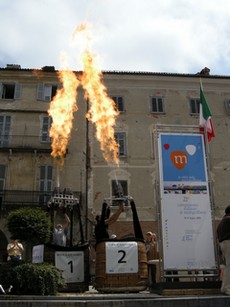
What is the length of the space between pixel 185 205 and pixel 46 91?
2014cm

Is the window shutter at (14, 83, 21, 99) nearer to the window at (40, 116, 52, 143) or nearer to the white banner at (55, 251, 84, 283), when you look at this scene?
the window at (40, 116, 52, 143)

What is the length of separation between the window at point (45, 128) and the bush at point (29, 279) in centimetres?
1825

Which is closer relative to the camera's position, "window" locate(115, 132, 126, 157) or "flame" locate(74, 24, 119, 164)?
"flame" locate(74, 24, 119, 164)

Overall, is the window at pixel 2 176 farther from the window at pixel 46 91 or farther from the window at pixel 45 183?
the window at pixel 46 91

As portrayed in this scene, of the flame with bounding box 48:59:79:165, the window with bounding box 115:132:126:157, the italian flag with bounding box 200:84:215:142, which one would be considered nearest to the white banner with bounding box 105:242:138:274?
the italian flag with bounding box 200:84:215:142

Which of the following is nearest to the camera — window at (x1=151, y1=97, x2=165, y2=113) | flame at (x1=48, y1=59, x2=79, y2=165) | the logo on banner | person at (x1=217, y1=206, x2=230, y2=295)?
person at (x1=217, y1=206, x2=230, y2=295)

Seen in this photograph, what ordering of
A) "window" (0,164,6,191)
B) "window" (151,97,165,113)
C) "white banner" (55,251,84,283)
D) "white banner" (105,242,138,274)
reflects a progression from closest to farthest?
"white banner" (105,242,138,274) < "white banner" (55,251,84,283) < "window" (0,164,6,191) < "window" (151,97,165,113)

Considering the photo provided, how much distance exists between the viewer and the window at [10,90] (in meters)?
26.7

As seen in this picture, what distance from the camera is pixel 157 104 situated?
2736 cm

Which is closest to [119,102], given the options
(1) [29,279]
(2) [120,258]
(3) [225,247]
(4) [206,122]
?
(4) [206,122]

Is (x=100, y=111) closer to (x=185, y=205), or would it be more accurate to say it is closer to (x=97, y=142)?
(x=97, y=142)

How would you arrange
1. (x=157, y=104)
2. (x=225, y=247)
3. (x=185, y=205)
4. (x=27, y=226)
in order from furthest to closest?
(x=157, y=104) → (x=27, y=226) → (x=185, y=205) → (x=225, y=247)

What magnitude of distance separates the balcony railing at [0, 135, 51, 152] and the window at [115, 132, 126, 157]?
4666 mm

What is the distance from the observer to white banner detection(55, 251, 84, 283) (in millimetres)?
9359
